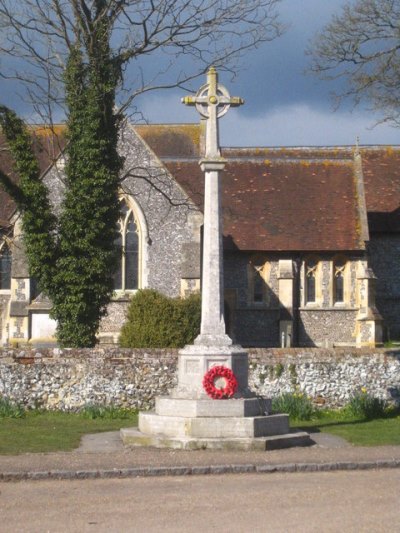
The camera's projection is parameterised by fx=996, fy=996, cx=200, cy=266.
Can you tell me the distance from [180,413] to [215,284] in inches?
80.3

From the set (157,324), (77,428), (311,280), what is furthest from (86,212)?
(311,280)

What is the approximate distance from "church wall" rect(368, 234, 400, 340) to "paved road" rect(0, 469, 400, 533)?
29355 mm

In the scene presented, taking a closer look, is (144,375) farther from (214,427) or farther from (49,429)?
(214,427)

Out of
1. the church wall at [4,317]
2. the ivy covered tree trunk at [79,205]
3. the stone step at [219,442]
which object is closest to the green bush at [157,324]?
the ivy covered tree trunk at [79,205]

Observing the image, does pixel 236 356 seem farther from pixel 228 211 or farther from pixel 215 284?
pixel 228 211

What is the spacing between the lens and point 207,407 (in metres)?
14.6

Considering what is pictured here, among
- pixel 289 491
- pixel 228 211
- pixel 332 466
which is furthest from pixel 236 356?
pixel 228 211

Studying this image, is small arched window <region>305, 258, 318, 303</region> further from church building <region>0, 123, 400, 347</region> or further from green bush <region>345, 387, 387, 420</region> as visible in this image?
green bush <region>345, 387, 387, 420</region>

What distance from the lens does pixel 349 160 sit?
42125mm

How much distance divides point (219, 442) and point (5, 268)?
25.7 meters

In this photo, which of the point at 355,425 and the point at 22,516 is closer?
the point at 22,516

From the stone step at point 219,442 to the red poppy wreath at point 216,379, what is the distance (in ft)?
2.28

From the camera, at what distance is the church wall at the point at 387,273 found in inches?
1624

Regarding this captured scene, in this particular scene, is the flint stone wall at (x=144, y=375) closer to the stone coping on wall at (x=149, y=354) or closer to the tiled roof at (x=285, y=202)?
the stone coping on wall at (x=149, y=354)
